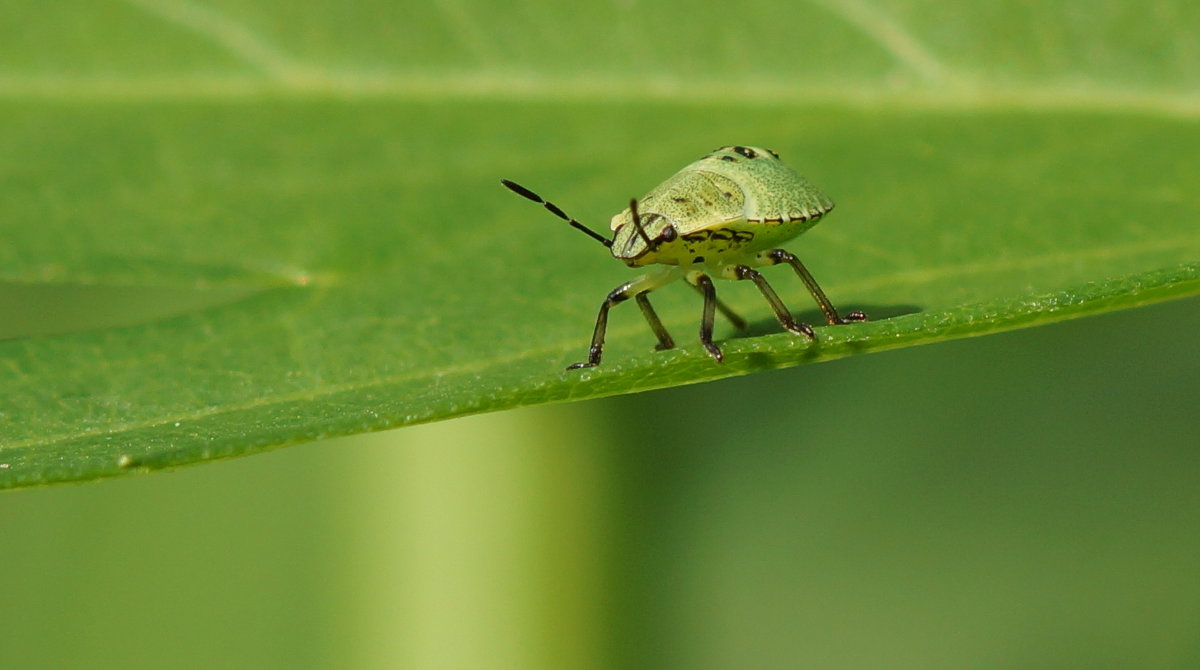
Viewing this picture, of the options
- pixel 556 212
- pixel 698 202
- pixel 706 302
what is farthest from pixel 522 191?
pixel 706 302

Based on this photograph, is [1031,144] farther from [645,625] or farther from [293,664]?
[293,664]

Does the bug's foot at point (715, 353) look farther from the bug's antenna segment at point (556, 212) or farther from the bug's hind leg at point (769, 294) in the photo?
the bug's antenna segment at point (556, 212)

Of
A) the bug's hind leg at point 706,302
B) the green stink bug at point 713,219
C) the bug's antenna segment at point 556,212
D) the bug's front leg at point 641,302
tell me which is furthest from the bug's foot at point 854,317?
the bug's antenna segment at point 556,212

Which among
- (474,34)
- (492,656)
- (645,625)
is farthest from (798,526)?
(474,34)

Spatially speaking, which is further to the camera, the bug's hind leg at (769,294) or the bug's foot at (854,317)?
the bug's hind leg at (769,294)

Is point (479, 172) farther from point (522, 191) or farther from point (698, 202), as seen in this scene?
point (698, 202)

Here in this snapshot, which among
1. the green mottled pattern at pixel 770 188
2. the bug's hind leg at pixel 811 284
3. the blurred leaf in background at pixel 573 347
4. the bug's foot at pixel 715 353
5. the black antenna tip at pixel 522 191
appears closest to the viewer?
the bug's foot at pixel 715 353
